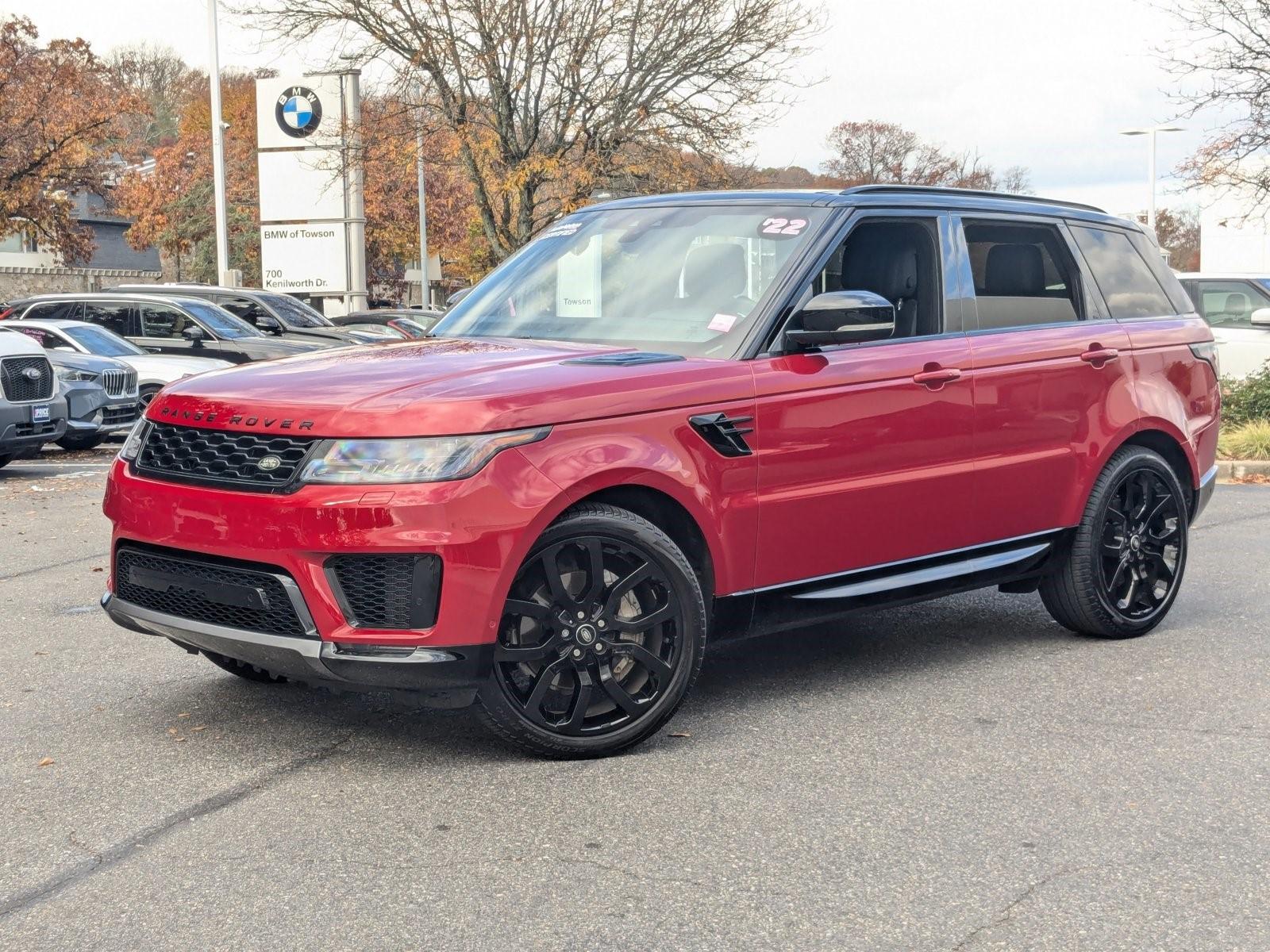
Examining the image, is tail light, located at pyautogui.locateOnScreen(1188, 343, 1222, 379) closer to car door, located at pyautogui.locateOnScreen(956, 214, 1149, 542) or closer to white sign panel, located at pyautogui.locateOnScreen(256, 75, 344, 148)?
car door, located at pyautogui.locateOnScreen(956, 214, 1149, 542)

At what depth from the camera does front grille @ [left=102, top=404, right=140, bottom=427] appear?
15703 mm

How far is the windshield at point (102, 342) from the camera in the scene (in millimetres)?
17422

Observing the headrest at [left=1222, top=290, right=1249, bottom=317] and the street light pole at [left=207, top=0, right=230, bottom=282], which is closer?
the headrest at [left=1222, top=290, right=1249, bottom=317]

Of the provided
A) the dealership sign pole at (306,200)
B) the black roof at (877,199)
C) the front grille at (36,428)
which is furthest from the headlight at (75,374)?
the dealership sign pole at (306,200)

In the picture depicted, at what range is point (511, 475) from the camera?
14.6 feet

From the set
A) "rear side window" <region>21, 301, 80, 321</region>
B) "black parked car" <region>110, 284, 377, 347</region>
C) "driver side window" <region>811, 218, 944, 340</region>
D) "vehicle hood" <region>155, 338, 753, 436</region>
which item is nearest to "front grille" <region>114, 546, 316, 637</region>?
"vehicle hood" <region>155, 338, 753, 436</region>

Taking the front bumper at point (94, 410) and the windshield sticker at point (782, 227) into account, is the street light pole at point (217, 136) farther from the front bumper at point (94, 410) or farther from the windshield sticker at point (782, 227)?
the windshield sticker at point (782, 227)

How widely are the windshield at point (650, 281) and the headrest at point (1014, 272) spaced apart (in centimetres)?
97

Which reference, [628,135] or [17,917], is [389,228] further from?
[17,917]

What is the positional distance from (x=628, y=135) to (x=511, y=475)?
2422cm

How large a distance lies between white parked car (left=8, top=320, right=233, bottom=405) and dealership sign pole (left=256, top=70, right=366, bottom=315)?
45.8ft

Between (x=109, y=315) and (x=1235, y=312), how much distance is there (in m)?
13.8

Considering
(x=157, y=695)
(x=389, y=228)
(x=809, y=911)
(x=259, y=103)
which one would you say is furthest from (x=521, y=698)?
(x=389, y=228)

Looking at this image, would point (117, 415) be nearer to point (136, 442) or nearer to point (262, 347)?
point (262, 347)
